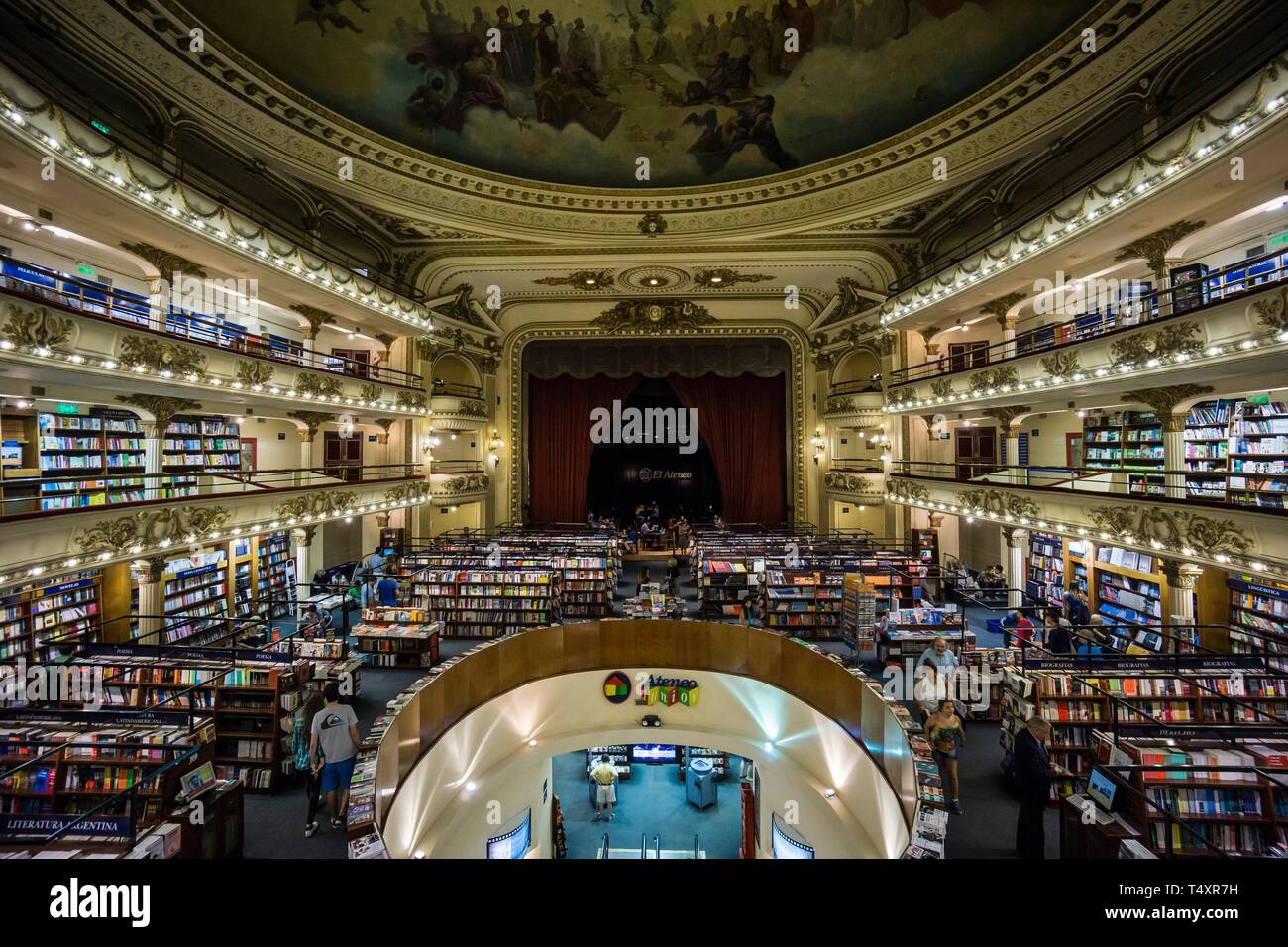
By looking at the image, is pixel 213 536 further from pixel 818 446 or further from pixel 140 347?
pixel 818 446

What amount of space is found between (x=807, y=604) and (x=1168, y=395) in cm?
640

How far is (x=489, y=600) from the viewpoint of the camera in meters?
11.0

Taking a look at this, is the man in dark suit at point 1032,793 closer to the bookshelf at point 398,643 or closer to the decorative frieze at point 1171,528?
the decorative frieze at point 1171,528

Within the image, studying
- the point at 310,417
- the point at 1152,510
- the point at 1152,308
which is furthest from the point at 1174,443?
the point at 310,417

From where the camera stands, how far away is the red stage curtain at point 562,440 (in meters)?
20.4

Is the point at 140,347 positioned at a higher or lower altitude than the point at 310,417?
higher

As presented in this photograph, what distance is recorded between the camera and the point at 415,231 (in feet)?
48.9

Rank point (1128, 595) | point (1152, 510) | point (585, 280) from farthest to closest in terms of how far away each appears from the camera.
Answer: point (585, 280), point (1128, 595), point (1152, 510)

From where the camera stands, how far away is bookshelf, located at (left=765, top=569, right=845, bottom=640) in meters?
10.5

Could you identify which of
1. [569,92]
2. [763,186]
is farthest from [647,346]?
[569,92]

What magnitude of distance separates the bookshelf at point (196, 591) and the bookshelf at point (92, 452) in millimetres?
1840

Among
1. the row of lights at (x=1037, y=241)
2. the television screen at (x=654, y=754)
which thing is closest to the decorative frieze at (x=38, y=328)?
the television screen at (x=654, y=754)

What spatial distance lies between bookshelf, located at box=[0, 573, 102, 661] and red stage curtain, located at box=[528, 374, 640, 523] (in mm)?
12190
